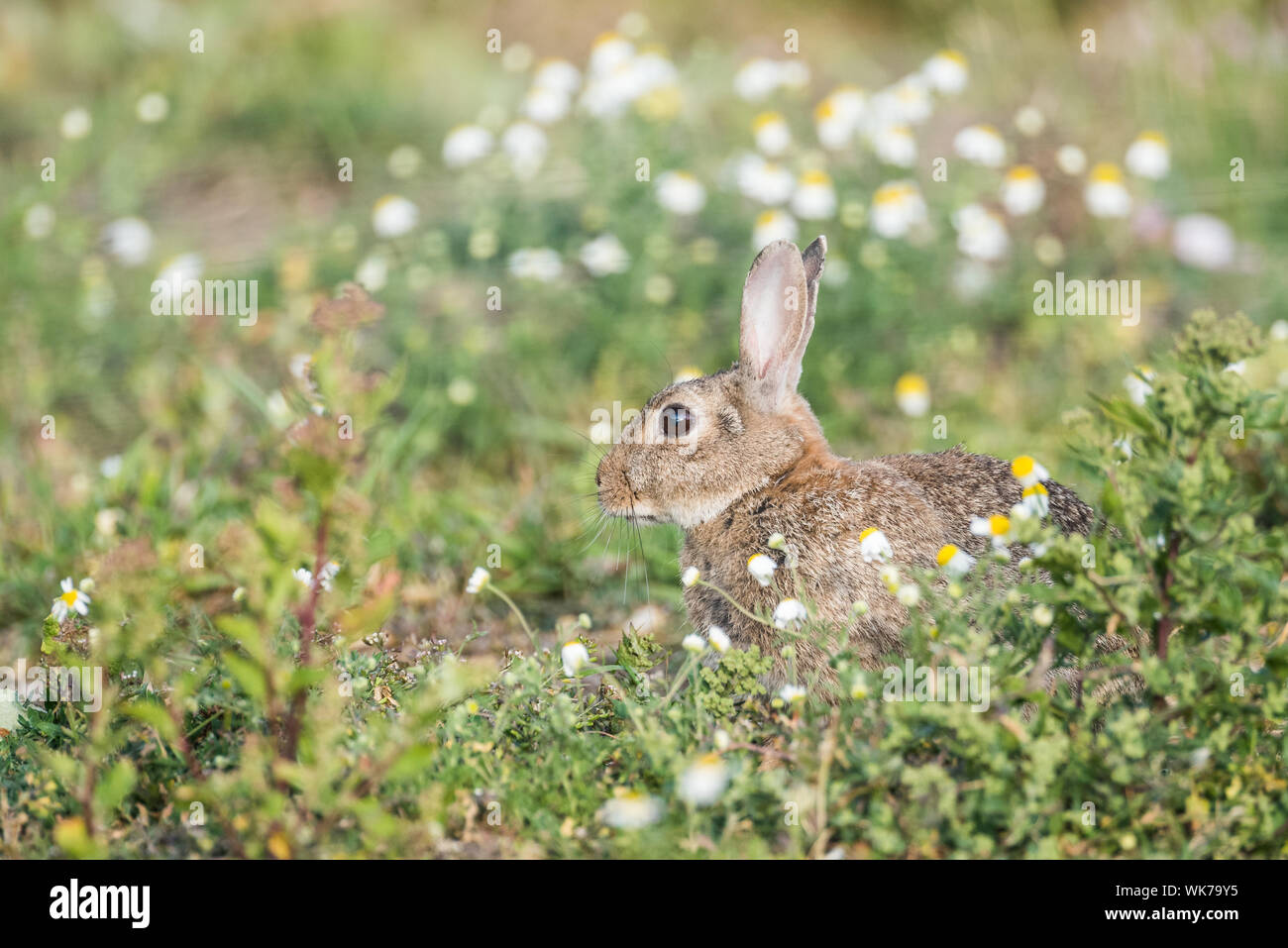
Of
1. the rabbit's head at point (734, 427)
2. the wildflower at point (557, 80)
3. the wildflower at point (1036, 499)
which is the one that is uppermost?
the wildflower at point (557, 80)

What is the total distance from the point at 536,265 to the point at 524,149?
0.85 metres

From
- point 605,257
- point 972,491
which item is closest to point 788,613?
point 972,491

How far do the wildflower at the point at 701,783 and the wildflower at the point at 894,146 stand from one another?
424cm

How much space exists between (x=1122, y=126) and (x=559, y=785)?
6368 millimetres

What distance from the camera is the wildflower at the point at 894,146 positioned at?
6609mm

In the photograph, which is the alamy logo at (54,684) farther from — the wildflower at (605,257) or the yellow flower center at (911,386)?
the yellow flower center at (911,386)

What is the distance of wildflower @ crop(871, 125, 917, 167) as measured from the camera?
6609mm

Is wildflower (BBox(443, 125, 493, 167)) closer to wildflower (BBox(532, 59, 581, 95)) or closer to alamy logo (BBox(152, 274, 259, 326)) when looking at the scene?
wildflower (BBox(532, 59, 581, 95))

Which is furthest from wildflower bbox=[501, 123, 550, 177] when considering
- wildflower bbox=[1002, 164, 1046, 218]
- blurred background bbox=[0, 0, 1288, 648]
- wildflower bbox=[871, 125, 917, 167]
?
wildflower bbox=[1002, 164, 1046, 218]

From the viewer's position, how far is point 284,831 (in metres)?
2.96

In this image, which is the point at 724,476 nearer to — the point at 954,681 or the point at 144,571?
the point at 954,681
